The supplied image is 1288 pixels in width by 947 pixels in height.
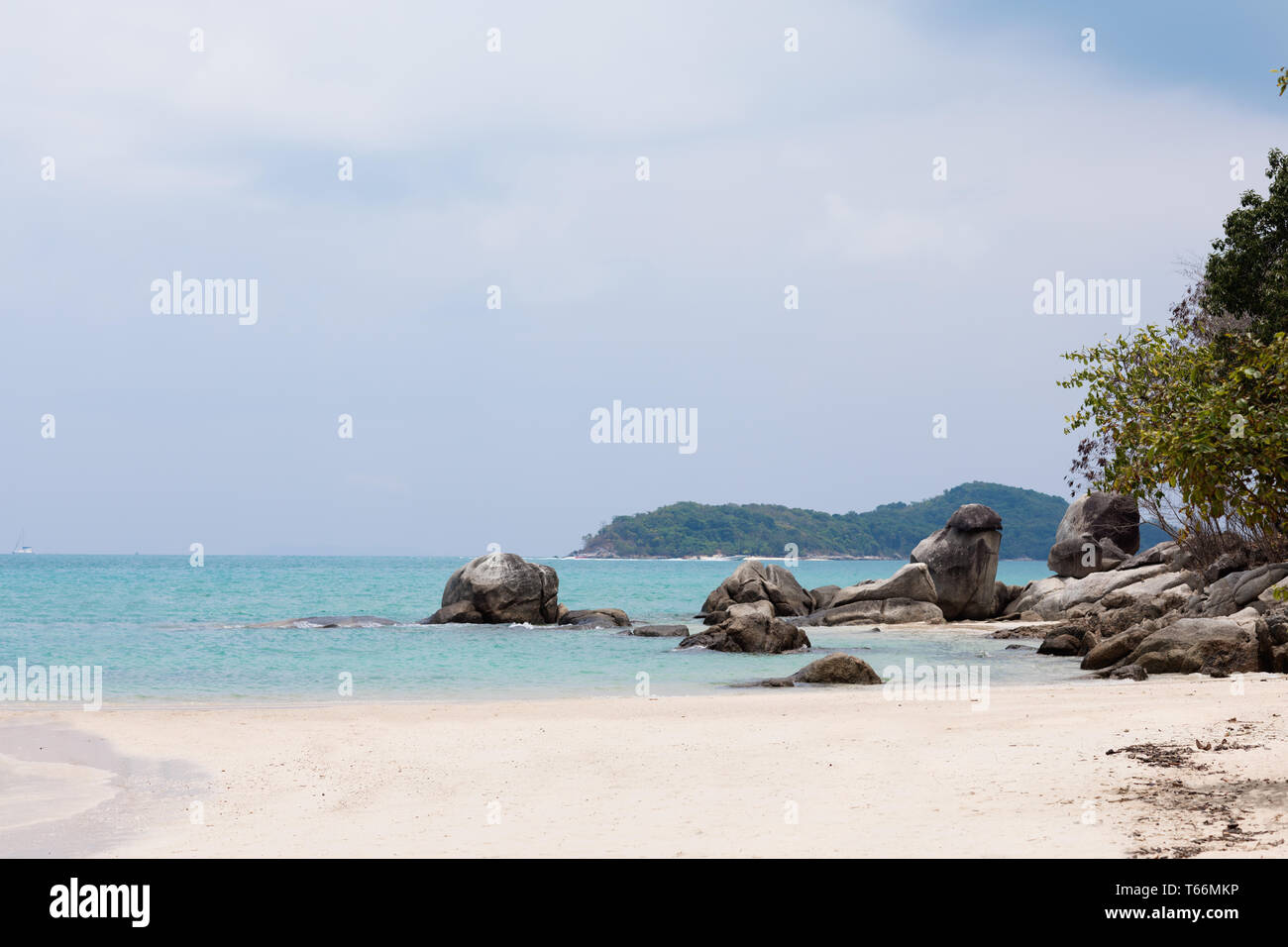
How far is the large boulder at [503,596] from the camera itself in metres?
38.7

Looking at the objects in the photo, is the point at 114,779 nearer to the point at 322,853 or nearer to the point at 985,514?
the point at 322,853

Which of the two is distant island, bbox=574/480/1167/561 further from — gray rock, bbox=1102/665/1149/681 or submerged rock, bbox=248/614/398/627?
gray rock, bbox=1102/665/1149/681

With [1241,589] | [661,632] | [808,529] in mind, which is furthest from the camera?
[808,529]

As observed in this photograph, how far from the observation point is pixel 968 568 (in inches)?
A: 1588

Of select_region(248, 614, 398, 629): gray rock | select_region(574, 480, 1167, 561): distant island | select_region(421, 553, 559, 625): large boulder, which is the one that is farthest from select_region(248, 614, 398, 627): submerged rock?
select_region(574, 480, 1167, 561): distant island

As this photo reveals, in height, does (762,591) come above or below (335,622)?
above

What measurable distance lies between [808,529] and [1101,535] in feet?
386

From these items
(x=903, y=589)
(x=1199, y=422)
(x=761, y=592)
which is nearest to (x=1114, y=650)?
(x=1199, y=422)

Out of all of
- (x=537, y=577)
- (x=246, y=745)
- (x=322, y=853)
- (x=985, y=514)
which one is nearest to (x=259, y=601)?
(x=537, y=577)

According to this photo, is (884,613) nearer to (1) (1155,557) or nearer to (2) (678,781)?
(1) (1155,557)

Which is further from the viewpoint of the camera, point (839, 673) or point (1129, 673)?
point (839, 673)

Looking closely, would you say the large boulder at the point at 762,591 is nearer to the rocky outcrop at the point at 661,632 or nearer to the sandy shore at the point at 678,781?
the rocky outcrop at the point at 661,632

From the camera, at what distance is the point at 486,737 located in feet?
44.0

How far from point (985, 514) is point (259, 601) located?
40.2 metres
